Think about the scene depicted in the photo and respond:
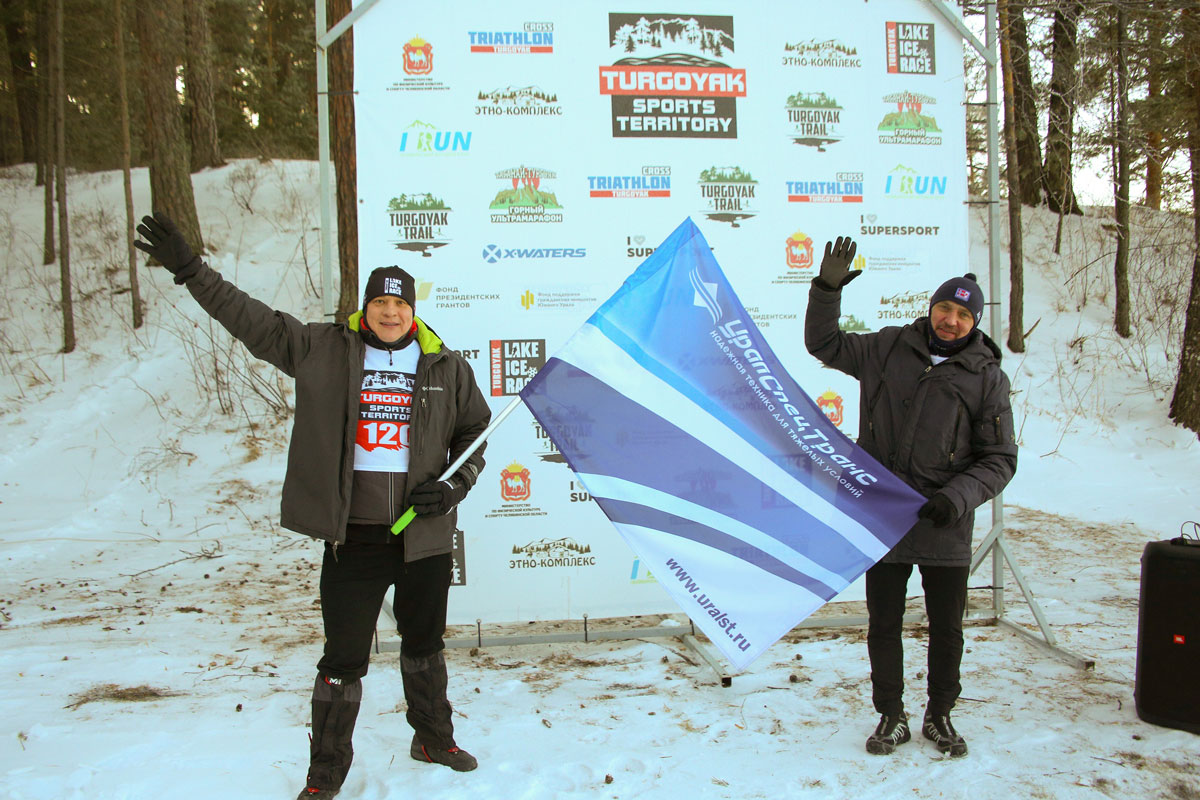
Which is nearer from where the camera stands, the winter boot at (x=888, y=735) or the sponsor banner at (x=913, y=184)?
the winter boot at (x=888, y=735)

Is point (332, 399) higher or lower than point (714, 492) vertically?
higher

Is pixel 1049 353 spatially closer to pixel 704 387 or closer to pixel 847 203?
pixel 847 203

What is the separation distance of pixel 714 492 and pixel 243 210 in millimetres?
13728

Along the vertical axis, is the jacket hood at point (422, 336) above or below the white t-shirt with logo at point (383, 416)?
above

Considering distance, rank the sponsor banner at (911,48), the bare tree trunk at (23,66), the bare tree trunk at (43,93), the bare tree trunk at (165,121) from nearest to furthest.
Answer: the sponsor banner at (911,48), the bare tree trunk at (165,121), the bare tree trunk at (43,93), the bare tree trunk at (23,66)

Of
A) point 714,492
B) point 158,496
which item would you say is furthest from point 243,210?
point 714,492

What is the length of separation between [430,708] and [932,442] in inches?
95.4

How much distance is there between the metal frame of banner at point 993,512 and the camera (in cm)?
473

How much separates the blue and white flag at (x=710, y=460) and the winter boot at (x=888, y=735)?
0.68m

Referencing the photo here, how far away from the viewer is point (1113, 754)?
365 centimetres

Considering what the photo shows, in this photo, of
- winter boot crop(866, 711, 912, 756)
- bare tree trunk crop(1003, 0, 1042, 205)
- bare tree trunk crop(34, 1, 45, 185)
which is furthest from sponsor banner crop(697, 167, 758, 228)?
bare tree trunk crop(34, 1, 45, 185)

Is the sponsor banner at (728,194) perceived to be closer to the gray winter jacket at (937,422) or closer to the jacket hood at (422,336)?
the gray winter jacket at (937,422)

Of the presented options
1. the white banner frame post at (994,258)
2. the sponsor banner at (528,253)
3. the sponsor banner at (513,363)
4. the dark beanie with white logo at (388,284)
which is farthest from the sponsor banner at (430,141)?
the white banner frame post at (994,258)

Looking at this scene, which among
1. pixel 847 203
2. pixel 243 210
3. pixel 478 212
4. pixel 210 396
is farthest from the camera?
pixel 243 210
